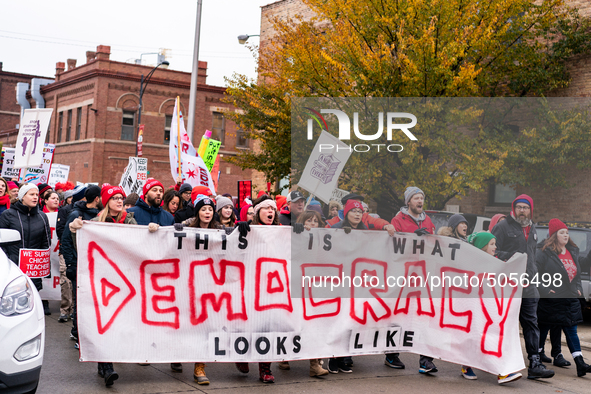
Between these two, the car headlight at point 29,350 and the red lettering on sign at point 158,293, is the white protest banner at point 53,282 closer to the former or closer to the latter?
the red lettering on sign at point 158,293

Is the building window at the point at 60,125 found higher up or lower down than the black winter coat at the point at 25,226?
higher up

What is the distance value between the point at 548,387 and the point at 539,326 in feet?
3.28

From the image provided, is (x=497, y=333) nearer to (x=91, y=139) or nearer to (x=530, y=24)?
(x=530, y=24)

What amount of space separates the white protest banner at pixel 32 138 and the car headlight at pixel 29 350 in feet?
32.3

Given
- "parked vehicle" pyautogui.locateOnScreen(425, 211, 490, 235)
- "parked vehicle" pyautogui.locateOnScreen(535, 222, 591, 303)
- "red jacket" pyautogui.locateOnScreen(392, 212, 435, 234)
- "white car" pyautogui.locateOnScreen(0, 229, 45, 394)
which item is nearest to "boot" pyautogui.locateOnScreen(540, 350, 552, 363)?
"red jacket" pyautogui.locateOnScreen(392, 212, 435, 234)

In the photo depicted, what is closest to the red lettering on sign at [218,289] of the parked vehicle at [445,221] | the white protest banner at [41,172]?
the parked vehicle at [445,221]

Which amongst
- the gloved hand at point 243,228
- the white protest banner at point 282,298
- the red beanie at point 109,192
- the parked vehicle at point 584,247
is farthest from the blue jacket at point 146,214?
the parked vehicle at point 584,247

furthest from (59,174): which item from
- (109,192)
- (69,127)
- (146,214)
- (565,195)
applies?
(69,127)

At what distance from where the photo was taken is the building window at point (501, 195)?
19.5 m

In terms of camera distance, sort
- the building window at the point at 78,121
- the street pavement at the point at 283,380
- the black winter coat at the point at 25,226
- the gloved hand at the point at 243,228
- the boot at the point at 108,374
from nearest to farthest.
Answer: the boot at the point at 108,374, the street pavement at the point at 283,380, the gloved hand at the point at 243,228, the black winter coat at the point at 25,226, the building window at the point at 78,121

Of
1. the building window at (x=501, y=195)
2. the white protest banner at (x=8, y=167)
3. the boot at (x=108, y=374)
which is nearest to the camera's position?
the boot at (x=108, y=374)

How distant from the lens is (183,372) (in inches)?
236

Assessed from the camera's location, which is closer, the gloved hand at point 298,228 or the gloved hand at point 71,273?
the gloved hand at point 298,228

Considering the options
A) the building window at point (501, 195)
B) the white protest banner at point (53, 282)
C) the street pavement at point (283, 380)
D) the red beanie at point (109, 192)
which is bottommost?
the street pavement at point (283, 380)
